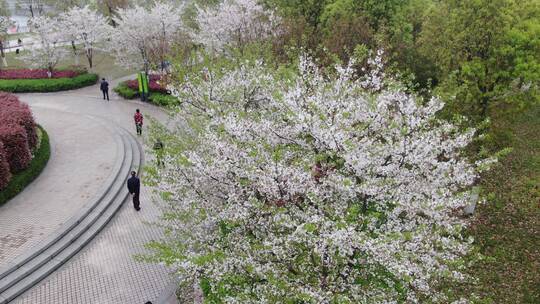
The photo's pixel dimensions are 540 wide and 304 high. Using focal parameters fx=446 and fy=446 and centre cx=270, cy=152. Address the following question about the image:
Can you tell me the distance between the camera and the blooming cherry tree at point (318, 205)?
9273mm

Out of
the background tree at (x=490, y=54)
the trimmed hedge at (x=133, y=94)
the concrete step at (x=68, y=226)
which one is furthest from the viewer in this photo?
the trimmed hedge at (x=133, y=94)

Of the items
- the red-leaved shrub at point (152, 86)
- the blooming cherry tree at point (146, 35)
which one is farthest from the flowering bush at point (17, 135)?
the red-leaved shrub at point (152, 86)

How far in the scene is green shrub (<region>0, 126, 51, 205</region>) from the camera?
19.5m

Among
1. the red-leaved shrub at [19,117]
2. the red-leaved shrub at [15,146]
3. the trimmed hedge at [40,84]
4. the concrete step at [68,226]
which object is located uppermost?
the trimmed hedge at [40,84]

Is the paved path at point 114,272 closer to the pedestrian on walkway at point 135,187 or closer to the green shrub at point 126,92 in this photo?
the pedestrian on walkway at point 135,187

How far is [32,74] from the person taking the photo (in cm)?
4141

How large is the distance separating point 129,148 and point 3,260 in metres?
11.5

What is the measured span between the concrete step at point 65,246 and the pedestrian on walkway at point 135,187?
3.12 feet

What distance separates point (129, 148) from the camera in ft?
86.3

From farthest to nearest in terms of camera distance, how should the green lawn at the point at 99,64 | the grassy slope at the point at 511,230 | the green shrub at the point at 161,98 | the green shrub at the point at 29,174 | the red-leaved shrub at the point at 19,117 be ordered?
the green lawn at the point at 99,64, the green shrub at the point at 161,98, the red-leaved shrub at the point at 19,117, the green shrub at the point at 29,174, the grassy slope at the point at 511,230

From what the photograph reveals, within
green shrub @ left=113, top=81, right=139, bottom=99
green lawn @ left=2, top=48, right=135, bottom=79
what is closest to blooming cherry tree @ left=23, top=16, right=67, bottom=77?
green lawn @ left=2, top=48, right=135, bottom=79

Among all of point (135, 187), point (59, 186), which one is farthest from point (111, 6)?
point (135, 187)

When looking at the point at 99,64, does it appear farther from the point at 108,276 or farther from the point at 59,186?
the point at 108,276

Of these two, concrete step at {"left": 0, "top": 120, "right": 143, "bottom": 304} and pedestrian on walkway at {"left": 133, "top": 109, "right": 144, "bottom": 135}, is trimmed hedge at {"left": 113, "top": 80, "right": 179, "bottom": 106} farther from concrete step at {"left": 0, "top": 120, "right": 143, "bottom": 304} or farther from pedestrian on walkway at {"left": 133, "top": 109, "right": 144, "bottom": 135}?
concrete step at {"left": 0, "top": 120, "right": 143, "bottom": 304}
